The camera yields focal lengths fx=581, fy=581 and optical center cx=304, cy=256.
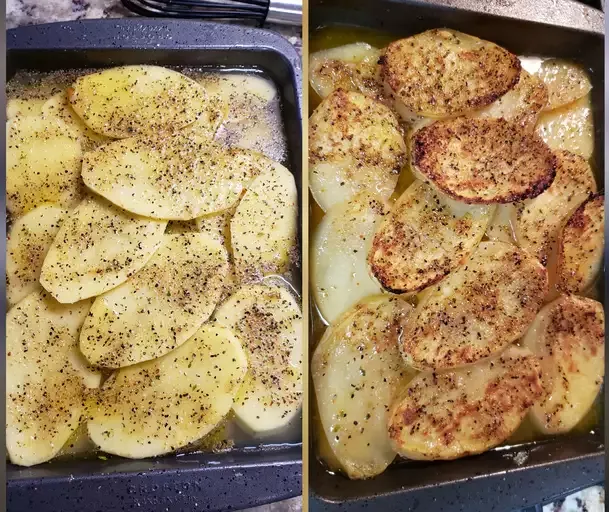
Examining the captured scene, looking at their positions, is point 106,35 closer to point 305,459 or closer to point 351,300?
point 351,300

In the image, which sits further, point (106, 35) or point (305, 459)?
point (106, 35)

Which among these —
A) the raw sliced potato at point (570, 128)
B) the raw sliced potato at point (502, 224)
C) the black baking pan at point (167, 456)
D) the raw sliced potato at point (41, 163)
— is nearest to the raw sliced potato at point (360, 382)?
the black baking pan at point (167, 456)

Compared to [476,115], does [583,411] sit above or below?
below

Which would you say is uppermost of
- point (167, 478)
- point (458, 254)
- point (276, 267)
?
point (458, 254)

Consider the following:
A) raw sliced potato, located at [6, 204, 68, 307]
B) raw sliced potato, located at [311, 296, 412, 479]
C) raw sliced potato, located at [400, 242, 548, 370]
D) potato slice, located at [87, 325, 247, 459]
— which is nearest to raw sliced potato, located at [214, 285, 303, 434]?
potato slice, located at [87, 325, 247, 459]

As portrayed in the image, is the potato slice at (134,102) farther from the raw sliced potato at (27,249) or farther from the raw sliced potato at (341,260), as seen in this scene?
the raw sliced potato at (341,260)

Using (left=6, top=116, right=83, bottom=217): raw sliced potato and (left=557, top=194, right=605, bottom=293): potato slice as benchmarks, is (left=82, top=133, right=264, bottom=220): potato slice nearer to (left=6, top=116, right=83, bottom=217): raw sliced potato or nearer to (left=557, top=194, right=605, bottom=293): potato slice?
(left=6, top=116, right=83, bottom=217): raw sliced potato

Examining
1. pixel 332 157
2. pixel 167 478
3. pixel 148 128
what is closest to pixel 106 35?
pixel 148 128

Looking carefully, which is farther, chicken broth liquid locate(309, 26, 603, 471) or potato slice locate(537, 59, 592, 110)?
potato slice locate(537, 59, 592, 110)
